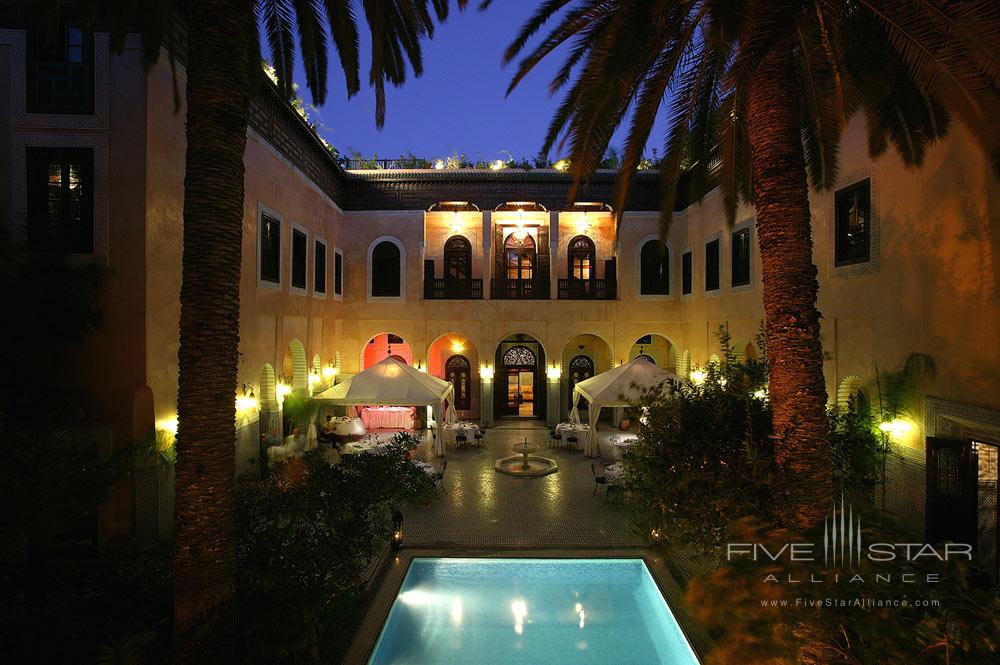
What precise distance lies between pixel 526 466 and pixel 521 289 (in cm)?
788

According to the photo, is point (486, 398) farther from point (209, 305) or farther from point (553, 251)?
point (209, 305)

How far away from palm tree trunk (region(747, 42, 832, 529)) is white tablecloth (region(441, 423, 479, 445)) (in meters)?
12.1

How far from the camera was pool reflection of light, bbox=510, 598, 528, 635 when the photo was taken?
23.2 feet

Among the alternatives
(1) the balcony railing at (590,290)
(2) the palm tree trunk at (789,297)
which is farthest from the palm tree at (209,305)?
(1) the balcony railing at (590,290)

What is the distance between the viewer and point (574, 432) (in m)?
16.0

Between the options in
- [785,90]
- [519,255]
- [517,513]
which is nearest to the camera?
[785,90]

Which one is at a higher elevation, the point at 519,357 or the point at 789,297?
the point at 789,297

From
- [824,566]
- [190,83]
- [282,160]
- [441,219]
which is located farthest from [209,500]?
[441,219]

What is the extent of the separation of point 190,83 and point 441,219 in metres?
15.3

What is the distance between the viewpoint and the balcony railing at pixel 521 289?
63.7 ft

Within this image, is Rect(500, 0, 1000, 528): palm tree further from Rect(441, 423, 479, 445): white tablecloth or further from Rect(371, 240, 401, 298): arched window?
Rect(371, 240, 401, 298): arched window

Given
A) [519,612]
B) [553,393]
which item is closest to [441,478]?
[519,612]

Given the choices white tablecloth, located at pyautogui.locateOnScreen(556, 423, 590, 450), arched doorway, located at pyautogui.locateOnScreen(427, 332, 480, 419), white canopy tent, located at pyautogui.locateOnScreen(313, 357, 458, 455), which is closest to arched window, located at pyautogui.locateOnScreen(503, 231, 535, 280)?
arched doorway, located at pyautogui.locateOnScreen(427, 332, 480, 419)

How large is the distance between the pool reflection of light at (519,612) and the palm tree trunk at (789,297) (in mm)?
4039
